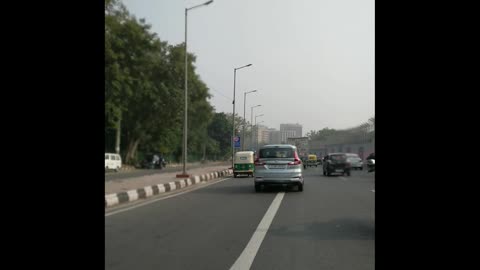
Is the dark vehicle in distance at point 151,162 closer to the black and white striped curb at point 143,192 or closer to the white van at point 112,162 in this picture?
the white van at point 112,162

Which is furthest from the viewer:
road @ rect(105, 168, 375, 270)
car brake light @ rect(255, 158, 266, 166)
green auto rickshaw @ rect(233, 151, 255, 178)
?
green auto rickshaw @ rect(233, 151, 255, 178)

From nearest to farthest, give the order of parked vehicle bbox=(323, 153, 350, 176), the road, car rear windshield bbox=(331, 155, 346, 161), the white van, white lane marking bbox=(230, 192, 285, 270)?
white lane marking bbox=(230, 192, 285, 270)
the road
parked vehicle bbox=(323, 153, 350, 176)
car rear windshield bbox=(331, 155, 346, 161)
the white van

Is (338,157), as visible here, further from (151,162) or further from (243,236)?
(243,236)


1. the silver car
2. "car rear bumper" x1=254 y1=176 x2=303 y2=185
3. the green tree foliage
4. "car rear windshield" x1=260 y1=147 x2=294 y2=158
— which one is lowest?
"car rear bumper" x1=254 y1=176 x2=303 y2=185

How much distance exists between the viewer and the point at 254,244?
691 centimetres

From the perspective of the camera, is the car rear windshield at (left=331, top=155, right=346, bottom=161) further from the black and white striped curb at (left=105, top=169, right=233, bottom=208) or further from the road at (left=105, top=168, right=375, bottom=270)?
the road at (left=105, top=168, right=375, bottom=270)

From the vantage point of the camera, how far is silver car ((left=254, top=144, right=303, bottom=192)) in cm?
1645

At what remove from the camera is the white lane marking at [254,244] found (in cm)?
558

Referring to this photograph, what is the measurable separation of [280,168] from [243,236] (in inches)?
352

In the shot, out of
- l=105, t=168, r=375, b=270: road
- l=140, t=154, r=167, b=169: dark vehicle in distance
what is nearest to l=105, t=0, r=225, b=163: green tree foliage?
l=140, t=154, r=167, b=169: dark vehicle in distance
